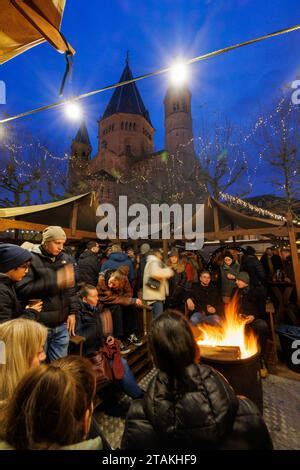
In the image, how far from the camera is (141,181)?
1126 inches

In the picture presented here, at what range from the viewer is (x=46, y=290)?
2697mm

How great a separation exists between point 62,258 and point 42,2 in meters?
2.77

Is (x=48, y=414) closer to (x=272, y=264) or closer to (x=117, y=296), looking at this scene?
(x=117, y=296)

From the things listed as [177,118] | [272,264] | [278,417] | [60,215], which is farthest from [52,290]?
Result: [177,118]

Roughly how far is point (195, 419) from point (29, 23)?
128 inches

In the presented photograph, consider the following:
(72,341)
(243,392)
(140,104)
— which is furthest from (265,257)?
(140,104)

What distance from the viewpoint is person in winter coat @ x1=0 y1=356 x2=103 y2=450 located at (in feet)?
3.24

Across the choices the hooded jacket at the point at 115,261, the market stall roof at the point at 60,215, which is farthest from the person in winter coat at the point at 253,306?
the market stall roof at the point at 60,215

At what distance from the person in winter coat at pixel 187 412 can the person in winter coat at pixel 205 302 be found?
2.96 m

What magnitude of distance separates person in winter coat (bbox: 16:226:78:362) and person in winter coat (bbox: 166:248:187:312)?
9.84 feet

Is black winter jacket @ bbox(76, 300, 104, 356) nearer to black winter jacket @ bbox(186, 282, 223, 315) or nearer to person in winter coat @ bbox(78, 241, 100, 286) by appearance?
person in winter coat @ bbox(78, 241, 100, 286)

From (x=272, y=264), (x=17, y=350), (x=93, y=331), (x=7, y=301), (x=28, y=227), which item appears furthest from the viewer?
(x=272, y=264)

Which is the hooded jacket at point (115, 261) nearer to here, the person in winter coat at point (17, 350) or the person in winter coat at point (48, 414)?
the person in winter coat at point (17, 350)

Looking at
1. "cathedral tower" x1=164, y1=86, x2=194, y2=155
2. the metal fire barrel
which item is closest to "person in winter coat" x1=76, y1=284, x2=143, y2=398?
the metal fire barrel
